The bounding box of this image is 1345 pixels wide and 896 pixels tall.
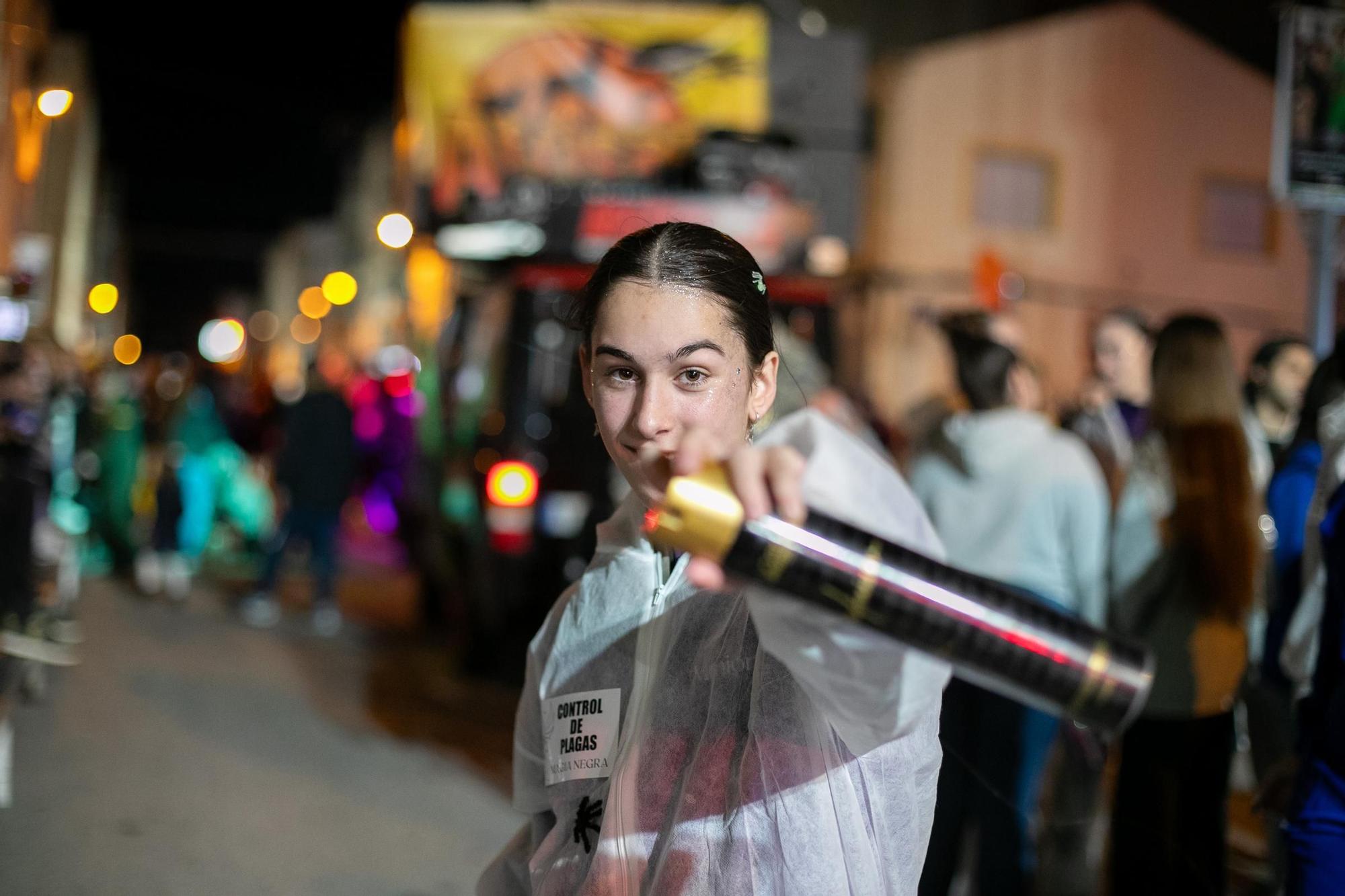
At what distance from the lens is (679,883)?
1.54m

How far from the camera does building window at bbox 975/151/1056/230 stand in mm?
17188

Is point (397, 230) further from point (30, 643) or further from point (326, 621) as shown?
point (30, 643)

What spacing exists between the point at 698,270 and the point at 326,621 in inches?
346

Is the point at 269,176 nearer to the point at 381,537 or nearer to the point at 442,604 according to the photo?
the point at 381,537

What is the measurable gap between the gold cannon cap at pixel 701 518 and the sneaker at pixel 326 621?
9.01 m

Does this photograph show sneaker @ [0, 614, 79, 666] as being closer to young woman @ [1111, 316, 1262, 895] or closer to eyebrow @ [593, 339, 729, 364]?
young woman @ [1111, 316, 1262, 895]

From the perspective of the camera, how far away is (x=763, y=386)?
5.89 feet

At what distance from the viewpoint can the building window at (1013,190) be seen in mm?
17188

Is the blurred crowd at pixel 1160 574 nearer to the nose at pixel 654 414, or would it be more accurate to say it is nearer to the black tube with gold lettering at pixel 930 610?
the nose at pixel 654 414

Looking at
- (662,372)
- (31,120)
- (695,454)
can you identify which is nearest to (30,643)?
(31,120)

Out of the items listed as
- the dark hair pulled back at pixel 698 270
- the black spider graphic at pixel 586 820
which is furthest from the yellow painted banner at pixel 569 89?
the black spider graphic at pixel 586 820

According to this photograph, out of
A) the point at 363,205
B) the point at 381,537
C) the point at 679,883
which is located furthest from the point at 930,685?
the point at 363,205

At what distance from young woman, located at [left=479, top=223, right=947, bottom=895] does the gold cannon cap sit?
52 millimetres

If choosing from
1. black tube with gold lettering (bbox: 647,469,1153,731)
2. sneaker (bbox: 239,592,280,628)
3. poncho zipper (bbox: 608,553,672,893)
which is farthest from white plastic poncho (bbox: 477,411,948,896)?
sneaker (bbox: 239,592,280,628)
